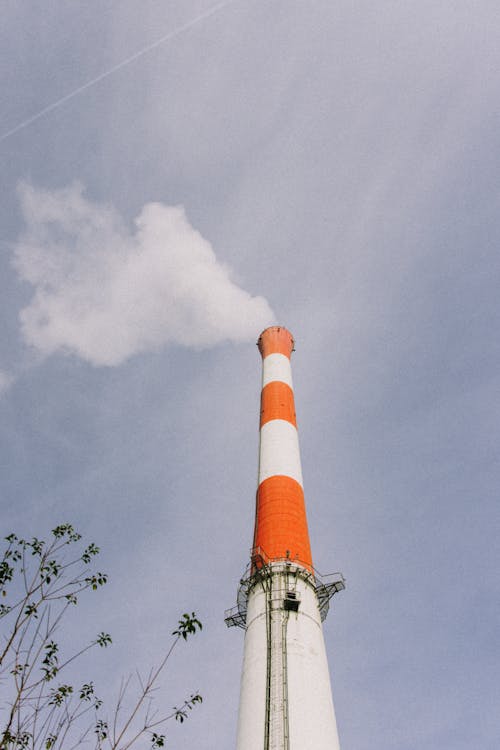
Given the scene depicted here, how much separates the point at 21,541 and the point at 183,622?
314cm

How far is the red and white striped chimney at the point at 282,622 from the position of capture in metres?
15.5

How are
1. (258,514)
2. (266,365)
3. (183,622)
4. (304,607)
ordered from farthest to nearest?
(266,365) → (258,514) → (304,607) → (183,622)

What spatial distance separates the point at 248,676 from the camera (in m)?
17.3

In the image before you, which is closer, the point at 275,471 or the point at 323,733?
the point at 323,733

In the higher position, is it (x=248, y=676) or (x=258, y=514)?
(x=258, y=514)

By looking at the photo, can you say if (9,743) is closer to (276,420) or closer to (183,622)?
(183,622)

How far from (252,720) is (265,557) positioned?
5431 mm

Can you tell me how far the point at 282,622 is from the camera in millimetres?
17859

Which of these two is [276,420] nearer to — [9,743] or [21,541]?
[21,541]

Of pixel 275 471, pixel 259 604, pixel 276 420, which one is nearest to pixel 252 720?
pixel 259 604

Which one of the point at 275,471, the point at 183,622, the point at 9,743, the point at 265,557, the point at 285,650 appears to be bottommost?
the point at 9,743

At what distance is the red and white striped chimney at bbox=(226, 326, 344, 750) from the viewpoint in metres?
15.5

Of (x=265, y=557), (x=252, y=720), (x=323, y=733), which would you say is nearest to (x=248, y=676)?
(x=252, y=720)

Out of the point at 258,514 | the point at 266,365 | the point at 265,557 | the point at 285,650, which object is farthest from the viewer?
the point at 266,365
